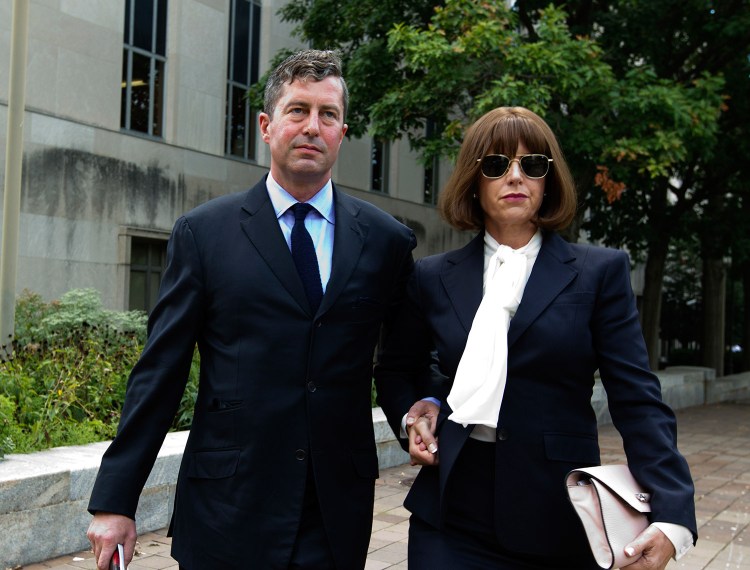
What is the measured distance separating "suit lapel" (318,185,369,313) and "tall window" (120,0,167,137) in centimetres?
1501

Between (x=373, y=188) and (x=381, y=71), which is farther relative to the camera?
(x=373, y=188)

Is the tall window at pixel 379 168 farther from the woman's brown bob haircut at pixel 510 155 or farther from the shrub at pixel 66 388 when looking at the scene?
the woman's brown bob haircut at pixel 510 155

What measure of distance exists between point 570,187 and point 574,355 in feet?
1.87

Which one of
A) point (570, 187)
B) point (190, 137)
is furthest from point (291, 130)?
point (190, 137)

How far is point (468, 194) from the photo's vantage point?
119 inches

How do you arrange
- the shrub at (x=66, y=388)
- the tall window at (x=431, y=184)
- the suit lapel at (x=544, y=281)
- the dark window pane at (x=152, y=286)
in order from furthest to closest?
1. the tall window at (x=431, y=184)
2. the dark window pane at (x=152, y=286)
3. the shrub at (x=66, y=388)
4. the suit lapel at (x=544, y=281)

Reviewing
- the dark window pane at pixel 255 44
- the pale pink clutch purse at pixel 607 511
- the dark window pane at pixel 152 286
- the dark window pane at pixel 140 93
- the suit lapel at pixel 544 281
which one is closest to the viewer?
the pale pink clutch purse at pixel 607 511

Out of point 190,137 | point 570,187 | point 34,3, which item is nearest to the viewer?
point 570,187

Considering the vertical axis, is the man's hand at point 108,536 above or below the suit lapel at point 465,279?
below

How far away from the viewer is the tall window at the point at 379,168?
24281 mm

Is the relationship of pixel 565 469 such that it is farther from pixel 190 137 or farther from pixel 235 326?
pixel 190 137

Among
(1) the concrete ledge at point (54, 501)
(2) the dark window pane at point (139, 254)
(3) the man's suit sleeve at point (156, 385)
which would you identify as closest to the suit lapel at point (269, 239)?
(3) the man's suit sleeve at point (156, 385)

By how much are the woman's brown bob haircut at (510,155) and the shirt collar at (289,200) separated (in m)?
0.39

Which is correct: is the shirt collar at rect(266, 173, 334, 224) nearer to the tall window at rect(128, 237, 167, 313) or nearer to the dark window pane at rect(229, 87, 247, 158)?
the tall window at rect(128, 237, 167, 313)
